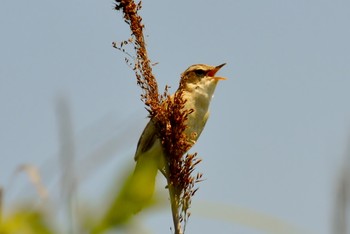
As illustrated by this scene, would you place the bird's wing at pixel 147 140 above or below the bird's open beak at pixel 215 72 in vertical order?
below

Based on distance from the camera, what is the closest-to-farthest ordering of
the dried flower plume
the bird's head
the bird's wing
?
the dried flower plume, the bird's wing, the bird's head

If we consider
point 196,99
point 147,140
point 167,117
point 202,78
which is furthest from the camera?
point 202,78

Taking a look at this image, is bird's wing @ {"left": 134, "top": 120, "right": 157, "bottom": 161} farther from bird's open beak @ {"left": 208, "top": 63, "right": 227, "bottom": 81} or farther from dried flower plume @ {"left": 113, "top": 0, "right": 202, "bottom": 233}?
dried flower plume @ {"left": 113, "top": 0, "right": 202, "bottom": 233}

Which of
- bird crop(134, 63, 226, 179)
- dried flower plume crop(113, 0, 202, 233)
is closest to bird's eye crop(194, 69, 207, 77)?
bird crop(134, 63, 226, 179)

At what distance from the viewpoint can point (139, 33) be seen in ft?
10.8

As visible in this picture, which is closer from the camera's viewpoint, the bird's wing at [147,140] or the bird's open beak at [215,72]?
the bird's wing at [147,140]

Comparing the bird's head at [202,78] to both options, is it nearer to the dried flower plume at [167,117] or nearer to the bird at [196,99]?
the bird at [196,99]

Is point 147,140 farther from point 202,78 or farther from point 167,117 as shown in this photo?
point 167,117

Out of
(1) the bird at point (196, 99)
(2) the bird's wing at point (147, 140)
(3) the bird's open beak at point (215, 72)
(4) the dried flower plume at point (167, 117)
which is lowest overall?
(4) the dried flower plume at point (167, 117)

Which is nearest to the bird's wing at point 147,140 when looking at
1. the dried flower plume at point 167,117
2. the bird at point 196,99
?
the bird at point 196,99

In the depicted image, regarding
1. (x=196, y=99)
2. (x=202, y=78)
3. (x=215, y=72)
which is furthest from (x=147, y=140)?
(x=215, y=72)

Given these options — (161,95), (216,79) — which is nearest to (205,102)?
(216,79)
